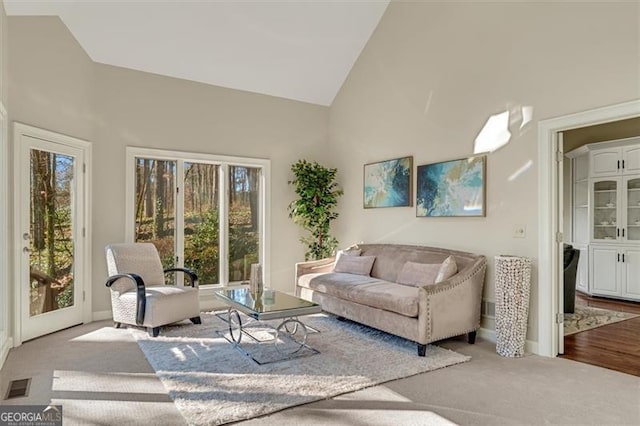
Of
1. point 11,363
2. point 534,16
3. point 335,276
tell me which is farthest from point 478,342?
point 11,363

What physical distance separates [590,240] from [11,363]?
309 inches

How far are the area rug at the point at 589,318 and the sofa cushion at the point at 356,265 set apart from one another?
7.53 feet

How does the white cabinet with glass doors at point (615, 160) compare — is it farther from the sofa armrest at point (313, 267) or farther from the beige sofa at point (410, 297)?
the sofa armrest at point (313, 267)

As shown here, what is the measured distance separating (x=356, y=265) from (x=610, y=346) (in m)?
2.76

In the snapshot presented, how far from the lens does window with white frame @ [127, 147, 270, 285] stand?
5.28m

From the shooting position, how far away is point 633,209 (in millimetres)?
6289

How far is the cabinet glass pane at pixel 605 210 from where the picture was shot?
651 cm

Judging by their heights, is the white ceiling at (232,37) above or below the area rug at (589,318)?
above

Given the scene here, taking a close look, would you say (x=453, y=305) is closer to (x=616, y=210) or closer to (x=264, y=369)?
(x=264, y=369)

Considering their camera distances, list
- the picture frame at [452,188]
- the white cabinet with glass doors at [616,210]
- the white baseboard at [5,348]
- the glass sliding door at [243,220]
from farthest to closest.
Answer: the white cabinet with glass doors at [616,210] → the glass sliding door at [243,220] → the picture frame at [452,188] → the white baseboard at [5,348]

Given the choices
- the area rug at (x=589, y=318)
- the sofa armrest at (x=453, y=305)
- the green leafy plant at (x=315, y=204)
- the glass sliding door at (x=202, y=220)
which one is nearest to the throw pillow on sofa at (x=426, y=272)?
the sofa armrest at (x=453, y=305)

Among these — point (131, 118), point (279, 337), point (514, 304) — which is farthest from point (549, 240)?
point (131, 118)

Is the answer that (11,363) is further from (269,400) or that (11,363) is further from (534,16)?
(534,16)

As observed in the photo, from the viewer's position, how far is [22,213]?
4.05m
